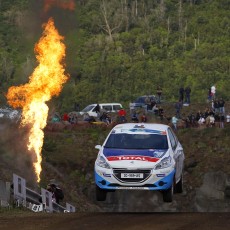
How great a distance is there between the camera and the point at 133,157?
1764 cm

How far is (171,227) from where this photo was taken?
13.8 meters

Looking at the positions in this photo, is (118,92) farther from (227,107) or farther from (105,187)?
(105,187)

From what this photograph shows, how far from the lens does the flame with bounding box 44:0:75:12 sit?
35.6 m

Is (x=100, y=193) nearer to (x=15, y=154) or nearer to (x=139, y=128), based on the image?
(x=139, y=128)

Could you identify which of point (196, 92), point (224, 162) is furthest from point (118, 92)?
point (224, 162)

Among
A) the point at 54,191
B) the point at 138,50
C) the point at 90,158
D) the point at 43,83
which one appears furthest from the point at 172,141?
the point at 138,50

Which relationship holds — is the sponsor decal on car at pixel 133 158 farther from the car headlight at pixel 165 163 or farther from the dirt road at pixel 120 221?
the dirt road at pixel 120 221

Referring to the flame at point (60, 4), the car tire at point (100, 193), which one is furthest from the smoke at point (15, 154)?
the car tire at point (100, 193)

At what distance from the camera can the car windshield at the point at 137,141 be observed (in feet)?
61.2

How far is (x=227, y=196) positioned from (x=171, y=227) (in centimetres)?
2880

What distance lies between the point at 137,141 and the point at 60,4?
19.8 meters

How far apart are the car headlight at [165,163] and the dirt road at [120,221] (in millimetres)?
2095

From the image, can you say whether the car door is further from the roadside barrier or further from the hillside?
the hillside

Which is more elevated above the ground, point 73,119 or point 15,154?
point 15,154
